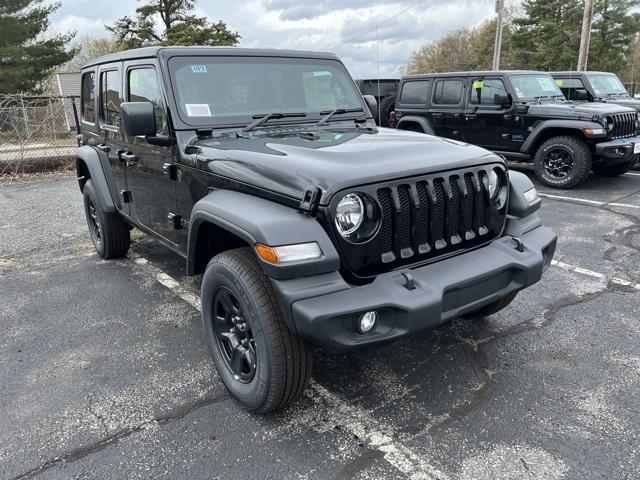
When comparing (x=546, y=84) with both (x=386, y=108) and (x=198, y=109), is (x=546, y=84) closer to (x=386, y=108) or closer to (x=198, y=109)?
(x=386, y=108)

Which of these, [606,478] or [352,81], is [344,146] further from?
[606,478]

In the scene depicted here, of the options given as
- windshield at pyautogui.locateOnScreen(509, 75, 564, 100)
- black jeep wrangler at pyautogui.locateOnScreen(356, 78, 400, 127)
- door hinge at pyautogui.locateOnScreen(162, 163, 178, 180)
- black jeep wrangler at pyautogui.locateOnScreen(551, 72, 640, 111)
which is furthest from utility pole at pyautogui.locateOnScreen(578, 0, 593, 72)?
door hinge at pyautogui.locateOnScreen(162, 163, 178, 180)

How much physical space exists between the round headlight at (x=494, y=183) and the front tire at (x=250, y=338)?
142cm

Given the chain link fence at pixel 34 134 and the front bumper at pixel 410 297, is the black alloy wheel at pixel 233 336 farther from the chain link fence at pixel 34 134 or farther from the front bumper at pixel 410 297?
the chain link fence at pixel 34 134

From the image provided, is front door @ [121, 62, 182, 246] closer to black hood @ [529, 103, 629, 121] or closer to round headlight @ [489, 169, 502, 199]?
round headlight @ [489, 169, 502, 199]

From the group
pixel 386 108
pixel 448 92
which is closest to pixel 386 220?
pixel 448 92

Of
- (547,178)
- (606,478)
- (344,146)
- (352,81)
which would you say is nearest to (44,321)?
(344,146)

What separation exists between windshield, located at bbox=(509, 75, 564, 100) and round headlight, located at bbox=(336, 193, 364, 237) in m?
7.36

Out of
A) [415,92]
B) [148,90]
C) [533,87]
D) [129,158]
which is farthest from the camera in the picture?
[415,92]

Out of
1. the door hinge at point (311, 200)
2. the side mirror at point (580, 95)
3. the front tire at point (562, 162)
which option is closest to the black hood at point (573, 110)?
the front tire at point (562, 162)

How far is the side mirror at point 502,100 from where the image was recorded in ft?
28.6

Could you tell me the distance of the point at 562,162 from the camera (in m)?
8.42

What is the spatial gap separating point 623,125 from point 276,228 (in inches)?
314

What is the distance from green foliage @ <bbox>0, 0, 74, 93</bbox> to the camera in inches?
894
